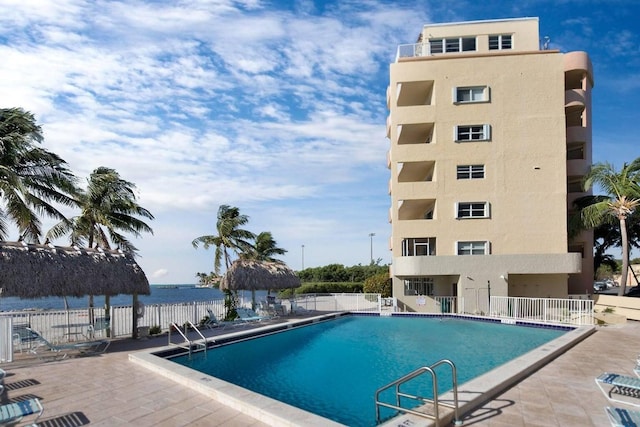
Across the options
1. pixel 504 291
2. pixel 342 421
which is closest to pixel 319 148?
pixel 504 291

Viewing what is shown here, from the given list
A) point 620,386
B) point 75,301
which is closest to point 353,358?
point 620,386

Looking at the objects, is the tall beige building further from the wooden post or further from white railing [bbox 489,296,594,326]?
the wooden post

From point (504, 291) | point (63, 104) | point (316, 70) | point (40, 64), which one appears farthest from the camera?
point (504, 291)

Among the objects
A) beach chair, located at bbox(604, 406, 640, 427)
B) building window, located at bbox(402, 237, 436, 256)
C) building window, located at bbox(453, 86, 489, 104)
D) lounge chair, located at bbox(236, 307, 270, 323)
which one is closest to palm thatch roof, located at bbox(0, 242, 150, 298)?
lounge chair, located at bbox(236, 307, 270, 323)

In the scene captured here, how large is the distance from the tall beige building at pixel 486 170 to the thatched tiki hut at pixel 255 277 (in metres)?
6.44

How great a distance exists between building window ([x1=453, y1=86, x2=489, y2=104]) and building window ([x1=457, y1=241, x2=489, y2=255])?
827cm

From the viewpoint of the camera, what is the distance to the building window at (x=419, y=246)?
25125 mm

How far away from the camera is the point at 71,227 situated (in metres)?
19.6

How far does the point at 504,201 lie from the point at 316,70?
1414cm

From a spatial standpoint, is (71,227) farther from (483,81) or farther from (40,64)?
(483,81)

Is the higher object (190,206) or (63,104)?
(63,104)

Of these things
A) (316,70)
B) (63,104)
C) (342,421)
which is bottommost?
(342,421)

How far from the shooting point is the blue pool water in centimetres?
938

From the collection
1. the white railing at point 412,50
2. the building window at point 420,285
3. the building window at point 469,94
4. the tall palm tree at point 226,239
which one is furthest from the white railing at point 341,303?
the white railing at point 412,50
